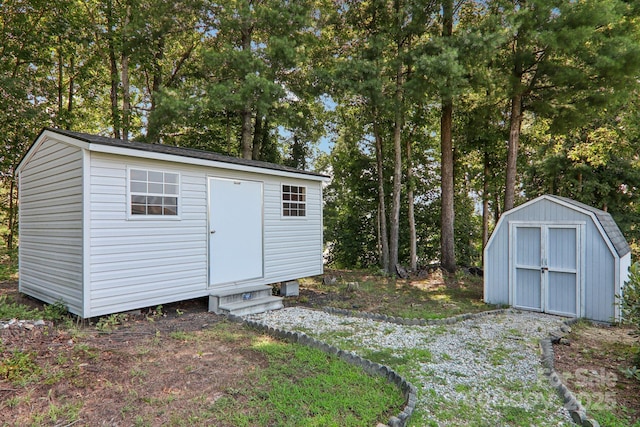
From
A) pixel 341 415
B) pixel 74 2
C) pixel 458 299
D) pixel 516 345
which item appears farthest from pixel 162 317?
pixel 74 2

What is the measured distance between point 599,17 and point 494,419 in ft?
28.9

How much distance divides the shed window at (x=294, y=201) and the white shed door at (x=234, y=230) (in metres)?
0.75

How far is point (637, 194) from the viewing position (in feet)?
36.6

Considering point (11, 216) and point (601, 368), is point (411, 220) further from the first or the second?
point (11, 216)

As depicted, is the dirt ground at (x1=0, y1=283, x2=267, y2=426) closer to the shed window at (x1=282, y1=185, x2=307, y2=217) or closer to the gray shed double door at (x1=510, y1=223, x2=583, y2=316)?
the shed window at (x1=282, y1=185, x2=307, y2=217)

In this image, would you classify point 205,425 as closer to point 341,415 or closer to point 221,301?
point 341,415

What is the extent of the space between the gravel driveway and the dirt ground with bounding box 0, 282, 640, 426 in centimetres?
39

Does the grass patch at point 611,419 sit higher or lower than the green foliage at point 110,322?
lower

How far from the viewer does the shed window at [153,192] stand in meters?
5.20

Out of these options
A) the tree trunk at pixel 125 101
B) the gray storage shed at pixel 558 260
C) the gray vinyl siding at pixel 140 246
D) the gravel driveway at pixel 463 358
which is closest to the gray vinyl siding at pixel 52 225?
the gray vinyl siding at pixel 140 246

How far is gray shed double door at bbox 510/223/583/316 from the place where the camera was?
5.87 metres

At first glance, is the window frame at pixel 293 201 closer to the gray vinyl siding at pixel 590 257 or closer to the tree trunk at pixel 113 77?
the gray vinyl siding at pixel 590 257

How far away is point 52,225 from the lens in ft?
18.6

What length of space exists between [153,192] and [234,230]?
1616 millimetres
